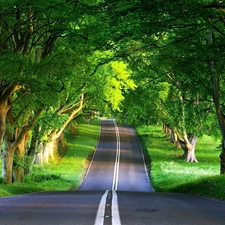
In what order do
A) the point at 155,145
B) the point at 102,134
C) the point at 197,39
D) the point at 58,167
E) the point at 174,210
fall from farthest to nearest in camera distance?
the point at 102,134
the point at 155,145
the point at 58,167
the point at 197,39
the point at 174,210

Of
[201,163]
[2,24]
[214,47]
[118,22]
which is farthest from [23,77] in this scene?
[201,163]

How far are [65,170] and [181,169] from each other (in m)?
10.9

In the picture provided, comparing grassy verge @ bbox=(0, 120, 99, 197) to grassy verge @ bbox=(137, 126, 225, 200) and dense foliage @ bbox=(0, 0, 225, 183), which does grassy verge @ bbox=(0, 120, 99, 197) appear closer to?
dense foliage @ bbox=(0, 0, 225, 183)

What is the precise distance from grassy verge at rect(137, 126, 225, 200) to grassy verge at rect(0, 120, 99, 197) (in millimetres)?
6911

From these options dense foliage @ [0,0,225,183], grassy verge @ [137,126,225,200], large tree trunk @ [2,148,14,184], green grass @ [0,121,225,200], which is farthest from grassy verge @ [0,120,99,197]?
grassy verge @ [137,126,225,200]

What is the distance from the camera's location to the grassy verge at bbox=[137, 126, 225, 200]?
65.2ft

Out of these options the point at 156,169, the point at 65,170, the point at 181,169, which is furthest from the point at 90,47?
the point at 156,169

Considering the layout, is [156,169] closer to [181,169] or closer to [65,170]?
[181,169]

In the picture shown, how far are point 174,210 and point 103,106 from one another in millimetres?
26578

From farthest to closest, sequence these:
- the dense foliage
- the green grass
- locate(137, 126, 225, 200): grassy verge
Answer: the green grass, locate(137, 126, 225, 200): grassy verge, the dense foliage

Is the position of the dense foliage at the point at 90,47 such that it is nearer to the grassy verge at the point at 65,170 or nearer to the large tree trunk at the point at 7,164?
the large tree trunk at the point at 7,164

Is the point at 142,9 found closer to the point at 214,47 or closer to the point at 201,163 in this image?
the point at 214,47

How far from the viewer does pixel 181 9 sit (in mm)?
11680

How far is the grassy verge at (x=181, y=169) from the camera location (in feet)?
65.2
